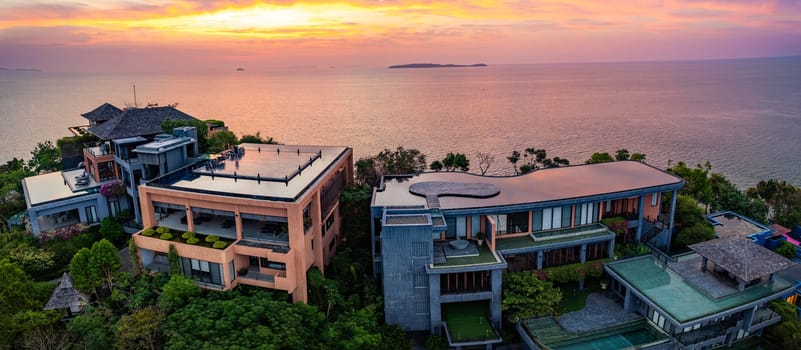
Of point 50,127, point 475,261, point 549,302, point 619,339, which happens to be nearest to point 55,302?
point 475,261

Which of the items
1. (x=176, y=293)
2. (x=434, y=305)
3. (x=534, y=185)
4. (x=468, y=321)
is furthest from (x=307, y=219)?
(x=534, y=185)

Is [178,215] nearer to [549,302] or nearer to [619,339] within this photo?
[549,302]

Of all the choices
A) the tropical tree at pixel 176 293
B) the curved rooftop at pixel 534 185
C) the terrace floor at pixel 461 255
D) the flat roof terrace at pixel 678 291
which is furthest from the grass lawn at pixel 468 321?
the tropical tree at pixel 176 293

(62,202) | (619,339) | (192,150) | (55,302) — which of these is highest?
(192,150)

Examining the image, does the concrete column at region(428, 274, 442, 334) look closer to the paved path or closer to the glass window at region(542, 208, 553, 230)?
the paved path

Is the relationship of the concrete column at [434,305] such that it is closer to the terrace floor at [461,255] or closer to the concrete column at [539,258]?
the terrace floor at [461,255]

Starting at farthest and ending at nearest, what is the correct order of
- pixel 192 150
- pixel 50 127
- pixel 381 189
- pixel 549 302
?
1. pixel 50 127
2. pixel 192 150
3. pixel 381 189
4. pixel 549 302

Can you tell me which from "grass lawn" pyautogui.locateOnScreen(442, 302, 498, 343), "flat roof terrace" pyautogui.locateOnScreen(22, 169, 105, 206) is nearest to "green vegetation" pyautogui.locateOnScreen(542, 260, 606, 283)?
"grass lawn" pyautogui.locateOnScreen(442, 302, 498, 343)
